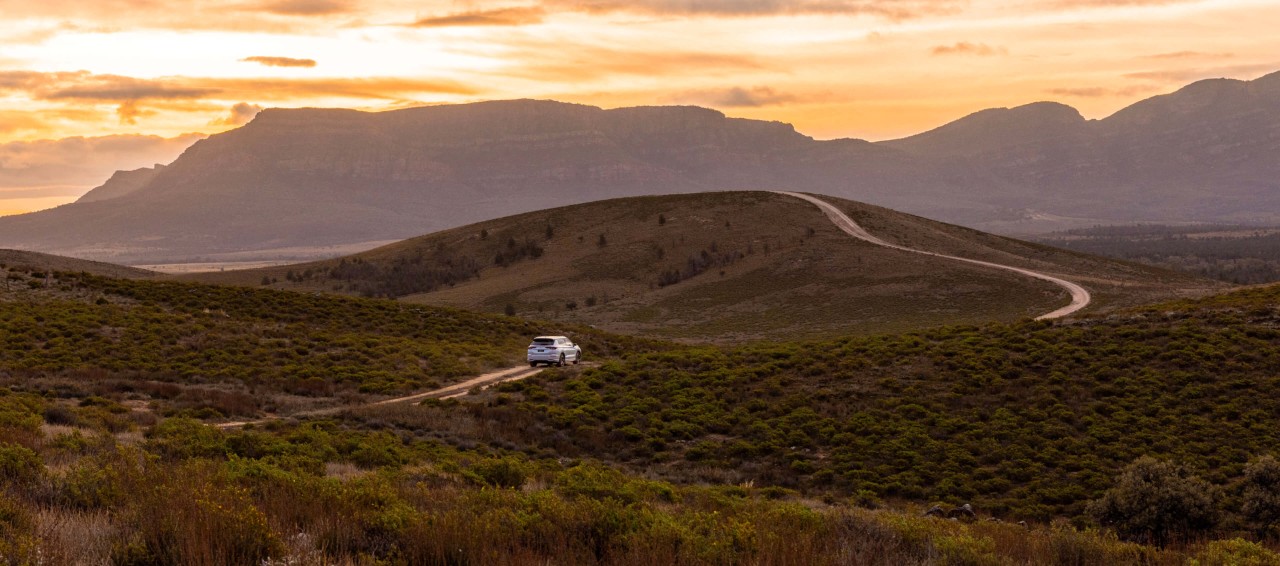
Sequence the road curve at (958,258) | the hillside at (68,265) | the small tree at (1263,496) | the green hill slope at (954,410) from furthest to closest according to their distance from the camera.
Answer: the hillside at (68,265)
the road curve at (958,258)
the green hill slope at (954,410)
the small tree at (1263,496)

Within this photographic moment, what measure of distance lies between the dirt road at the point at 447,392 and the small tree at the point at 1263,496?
975 inches

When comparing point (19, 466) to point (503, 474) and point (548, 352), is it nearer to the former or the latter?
point (503, 474)

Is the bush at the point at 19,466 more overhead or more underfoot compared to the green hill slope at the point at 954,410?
more overhead

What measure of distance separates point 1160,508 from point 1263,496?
2.84 metres

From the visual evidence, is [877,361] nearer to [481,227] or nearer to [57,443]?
[57,443]

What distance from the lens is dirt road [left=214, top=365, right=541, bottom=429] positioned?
26.9 meters

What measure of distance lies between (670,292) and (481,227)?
58.8m

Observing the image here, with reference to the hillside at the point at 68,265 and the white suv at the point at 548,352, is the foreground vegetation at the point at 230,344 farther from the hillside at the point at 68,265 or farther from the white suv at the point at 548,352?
the hillside at the point at 68,265

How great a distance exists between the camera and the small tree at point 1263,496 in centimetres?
1725

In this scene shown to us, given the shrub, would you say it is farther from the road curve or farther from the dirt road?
the road curve

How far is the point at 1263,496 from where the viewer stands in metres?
17.5

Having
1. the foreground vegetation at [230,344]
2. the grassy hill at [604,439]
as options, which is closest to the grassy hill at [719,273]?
the foreground vegetation at [230,344]

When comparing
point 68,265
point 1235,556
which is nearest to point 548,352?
point 1235,556

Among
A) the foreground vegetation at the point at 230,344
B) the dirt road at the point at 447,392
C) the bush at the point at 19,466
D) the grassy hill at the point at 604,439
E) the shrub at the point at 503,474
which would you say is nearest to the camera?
the grassy hill at the point at 604,439
